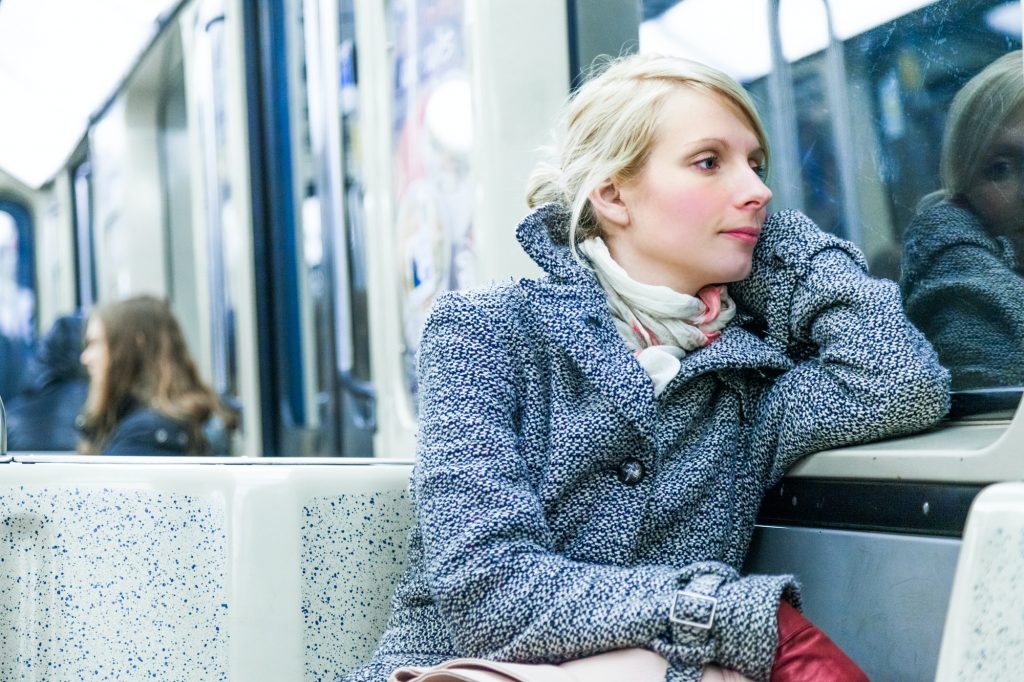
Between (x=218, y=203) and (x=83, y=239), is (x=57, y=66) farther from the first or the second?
(x=218, y=203)

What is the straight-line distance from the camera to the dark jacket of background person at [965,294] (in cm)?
147

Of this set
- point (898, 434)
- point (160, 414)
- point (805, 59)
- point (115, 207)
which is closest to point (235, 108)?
point (160, 414)

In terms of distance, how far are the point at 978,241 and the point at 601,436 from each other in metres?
0.50

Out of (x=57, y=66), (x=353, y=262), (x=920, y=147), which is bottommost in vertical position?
(x=920, y=147)

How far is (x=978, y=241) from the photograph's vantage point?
1526 millimetres

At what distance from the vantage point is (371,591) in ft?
5.57

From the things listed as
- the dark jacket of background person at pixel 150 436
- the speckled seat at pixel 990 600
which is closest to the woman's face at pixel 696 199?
the speckled seat at pixel 990 600

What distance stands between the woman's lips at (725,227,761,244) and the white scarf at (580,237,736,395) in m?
0.09

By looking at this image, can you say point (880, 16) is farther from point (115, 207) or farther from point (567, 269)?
point (115, 207)

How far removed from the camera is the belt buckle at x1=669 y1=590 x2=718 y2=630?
4.16 feet

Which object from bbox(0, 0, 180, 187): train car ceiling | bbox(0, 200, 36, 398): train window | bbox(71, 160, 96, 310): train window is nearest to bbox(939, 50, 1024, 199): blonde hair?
bbox(0, 0, 180, 187): train car ceiling

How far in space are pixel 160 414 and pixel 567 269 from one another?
9.48 feet

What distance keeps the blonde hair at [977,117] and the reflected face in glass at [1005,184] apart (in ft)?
0.04

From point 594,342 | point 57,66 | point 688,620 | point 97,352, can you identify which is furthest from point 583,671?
point 57,66
